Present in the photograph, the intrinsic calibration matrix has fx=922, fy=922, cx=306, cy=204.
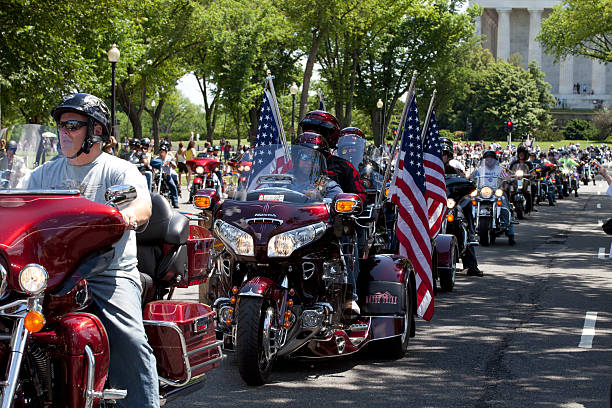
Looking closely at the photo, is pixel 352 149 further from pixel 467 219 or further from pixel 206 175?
pixel 206 175

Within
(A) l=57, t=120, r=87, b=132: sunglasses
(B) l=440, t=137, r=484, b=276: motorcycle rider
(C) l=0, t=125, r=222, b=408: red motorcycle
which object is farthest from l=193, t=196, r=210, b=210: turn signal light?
(B) l=440, t=137, r=484, b=276: motorcycle rider

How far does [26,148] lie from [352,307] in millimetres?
3138

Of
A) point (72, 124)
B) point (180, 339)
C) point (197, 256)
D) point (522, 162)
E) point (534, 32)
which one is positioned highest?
point (534, 32)

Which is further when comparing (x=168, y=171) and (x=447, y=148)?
(x=168, y=171)

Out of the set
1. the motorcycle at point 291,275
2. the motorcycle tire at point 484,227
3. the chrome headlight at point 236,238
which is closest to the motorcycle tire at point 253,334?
the motorcycle at point 291,275

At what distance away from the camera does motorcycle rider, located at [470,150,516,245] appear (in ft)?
59.6

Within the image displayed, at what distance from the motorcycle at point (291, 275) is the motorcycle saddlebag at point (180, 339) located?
1.38m

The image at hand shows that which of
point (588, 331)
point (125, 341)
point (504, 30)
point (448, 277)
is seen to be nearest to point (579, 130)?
point (504, 30)

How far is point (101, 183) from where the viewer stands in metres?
4.44

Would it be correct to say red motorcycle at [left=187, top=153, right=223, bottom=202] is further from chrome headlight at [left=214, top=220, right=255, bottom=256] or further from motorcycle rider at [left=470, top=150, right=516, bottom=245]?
chrome headlight at [left=214, top=220, right=255, bottom=256]

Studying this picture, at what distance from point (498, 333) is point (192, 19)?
139ft

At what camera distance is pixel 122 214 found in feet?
13.3

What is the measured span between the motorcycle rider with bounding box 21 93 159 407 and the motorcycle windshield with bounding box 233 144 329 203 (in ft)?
8.67

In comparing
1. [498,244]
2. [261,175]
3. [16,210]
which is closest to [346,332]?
[261,175]
